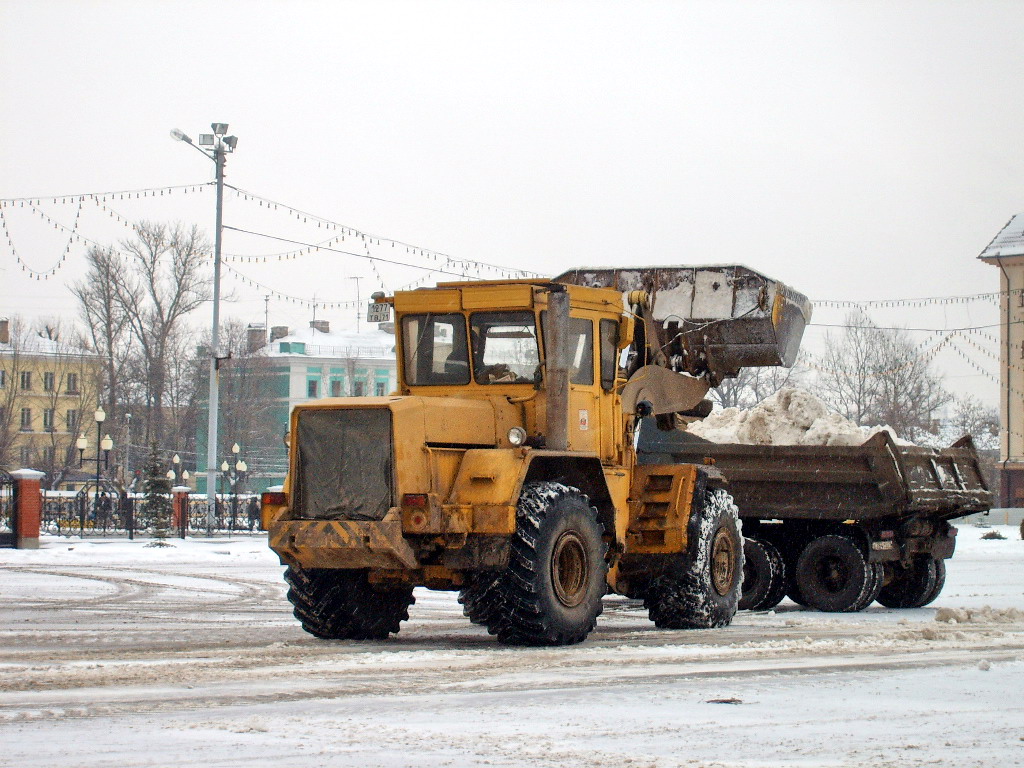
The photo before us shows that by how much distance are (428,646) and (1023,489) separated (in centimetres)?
5641

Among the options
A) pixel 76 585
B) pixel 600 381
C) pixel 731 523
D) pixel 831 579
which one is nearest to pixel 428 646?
pixel 600 381

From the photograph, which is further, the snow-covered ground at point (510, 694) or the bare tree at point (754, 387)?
the bare tree at point (754, 387)

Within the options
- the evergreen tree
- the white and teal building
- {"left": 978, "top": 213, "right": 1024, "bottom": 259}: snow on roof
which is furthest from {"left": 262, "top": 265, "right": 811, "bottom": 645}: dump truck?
the white and teal building

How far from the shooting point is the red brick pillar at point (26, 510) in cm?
3328

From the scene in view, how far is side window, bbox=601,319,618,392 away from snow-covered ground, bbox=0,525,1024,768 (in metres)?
2.24

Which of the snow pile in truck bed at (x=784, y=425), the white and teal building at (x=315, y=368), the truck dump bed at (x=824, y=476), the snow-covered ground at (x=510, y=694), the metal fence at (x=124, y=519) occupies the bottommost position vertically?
the metal fence at (x=124, y=519)

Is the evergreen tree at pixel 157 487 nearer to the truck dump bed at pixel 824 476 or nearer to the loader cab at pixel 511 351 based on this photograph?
the truck dump bed at pixel 824 476

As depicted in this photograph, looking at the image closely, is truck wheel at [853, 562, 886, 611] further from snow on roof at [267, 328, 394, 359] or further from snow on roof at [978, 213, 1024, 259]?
snow on roof at [267, 328, 394, 359]

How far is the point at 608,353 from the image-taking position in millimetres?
13508

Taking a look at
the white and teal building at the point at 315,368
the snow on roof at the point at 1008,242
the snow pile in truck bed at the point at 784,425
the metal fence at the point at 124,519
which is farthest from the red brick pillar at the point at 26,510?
the white and teal building at the point at 315,368

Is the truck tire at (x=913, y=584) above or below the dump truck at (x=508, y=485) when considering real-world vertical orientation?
below

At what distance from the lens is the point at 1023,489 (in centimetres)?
6406

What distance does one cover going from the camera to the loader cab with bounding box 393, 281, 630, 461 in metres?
12.7

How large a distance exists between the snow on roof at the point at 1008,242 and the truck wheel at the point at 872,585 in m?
52.6
